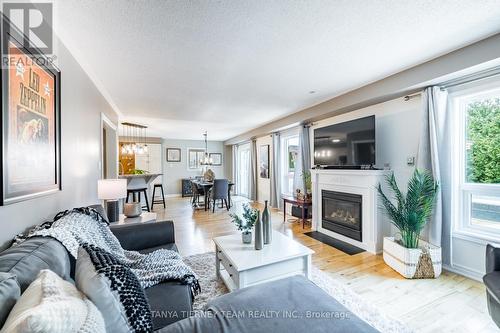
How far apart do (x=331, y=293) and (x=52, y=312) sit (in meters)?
2.12

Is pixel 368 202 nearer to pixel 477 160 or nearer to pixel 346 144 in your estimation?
pixel 346 144

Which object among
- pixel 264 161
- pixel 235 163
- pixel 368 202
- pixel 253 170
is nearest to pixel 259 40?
pixel 368 202

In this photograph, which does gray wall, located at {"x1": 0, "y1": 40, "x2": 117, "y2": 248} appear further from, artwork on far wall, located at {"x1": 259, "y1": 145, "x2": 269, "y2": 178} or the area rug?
artwork on far wall, located at {"x1": 259, "y1": 145, "x2": 269, "y2": 178}

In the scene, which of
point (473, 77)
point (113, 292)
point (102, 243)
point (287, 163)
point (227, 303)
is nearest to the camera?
point (113, 292)

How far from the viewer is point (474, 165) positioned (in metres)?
2.38

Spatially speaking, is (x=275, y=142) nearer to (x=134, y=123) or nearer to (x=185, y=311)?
(x=134, y=123)

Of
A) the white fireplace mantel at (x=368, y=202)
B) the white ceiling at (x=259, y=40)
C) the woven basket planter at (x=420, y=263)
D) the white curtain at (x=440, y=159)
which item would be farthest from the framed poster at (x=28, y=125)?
the white curtain at (x=440, y=159)

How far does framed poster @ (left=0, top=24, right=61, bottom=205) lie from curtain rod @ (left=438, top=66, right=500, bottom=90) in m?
3.63

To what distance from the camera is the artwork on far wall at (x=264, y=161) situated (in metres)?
6.56

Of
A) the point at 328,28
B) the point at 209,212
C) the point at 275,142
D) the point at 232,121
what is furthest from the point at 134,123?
the point at 328,28

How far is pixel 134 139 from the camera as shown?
7836 millimetres

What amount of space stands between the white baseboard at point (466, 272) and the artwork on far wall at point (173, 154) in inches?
315

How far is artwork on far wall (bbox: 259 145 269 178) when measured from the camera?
656 centimetres

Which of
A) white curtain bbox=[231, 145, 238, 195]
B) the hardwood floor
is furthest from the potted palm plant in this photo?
white curtain bbox=[231, 145, 238, 195]
